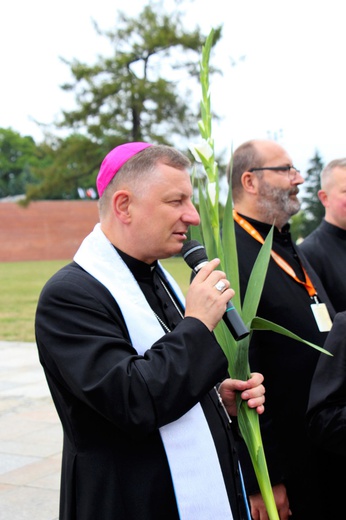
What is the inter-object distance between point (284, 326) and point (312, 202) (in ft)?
163

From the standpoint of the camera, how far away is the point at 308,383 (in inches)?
123

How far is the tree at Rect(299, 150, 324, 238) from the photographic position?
5103 centimetres

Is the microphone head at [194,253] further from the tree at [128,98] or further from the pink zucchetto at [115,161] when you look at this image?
the tree at [128,98]

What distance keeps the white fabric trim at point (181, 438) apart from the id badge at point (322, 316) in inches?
50.5

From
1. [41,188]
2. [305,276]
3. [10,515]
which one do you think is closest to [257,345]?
[305,276]

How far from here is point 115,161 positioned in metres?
2.20

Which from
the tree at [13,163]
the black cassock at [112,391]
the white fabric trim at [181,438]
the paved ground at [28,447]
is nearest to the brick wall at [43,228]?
the tree at [13,163]

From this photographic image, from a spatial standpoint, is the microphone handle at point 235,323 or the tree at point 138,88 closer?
the microphone handle at point 235,323

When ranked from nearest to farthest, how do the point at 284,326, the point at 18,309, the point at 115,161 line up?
the point at 115,161 → the point at 284,326 → the point at 18,309

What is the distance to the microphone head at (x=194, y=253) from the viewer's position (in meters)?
2.08

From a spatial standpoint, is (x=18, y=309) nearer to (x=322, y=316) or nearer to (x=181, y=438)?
(x=322, y=316)

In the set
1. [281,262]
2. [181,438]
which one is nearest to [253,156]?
[281,262]

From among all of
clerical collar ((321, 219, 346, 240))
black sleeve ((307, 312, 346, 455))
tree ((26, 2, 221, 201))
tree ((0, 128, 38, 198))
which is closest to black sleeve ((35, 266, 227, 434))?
black sleeve ((307, 312, 346, 455))

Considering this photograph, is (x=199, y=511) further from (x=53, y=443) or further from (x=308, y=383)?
(x=53, y=443)
